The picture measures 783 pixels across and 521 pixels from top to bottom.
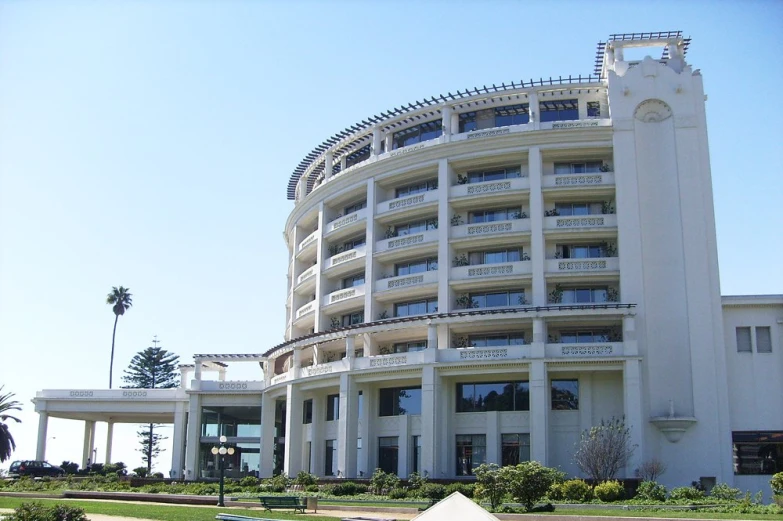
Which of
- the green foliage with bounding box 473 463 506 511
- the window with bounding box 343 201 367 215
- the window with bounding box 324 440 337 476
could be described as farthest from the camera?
the window with bounding box 343 201 367 215

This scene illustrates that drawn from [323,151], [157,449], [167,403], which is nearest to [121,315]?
[157,449]

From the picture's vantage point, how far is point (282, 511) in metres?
35.9

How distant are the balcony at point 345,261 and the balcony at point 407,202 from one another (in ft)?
9.78

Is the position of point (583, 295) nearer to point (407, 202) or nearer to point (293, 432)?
point (407, 202)

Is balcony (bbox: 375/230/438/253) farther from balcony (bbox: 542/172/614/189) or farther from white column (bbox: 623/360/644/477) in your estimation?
white column (bbox: 623/360/644/477)

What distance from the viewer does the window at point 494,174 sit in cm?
5656

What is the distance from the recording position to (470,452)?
170 ft

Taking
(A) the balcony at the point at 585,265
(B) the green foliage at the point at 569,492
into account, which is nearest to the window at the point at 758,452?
(A) the balcony at the point at 585,265

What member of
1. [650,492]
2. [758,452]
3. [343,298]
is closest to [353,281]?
[343,298]

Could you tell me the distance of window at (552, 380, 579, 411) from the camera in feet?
165

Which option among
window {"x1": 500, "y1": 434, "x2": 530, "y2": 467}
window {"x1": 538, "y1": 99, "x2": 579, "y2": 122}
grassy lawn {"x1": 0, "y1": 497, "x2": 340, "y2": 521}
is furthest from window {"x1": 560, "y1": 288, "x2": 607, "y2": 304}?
grassy lawn {"x1": 0, "y1": 497, "x2": 340, "y2": 521}

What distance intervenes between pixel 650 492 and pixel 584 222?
62.6 feet

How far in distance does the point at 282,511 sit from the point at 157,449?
73.3m

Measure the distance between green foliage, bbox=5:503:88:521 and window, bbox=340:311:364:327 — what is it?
3536 cm
